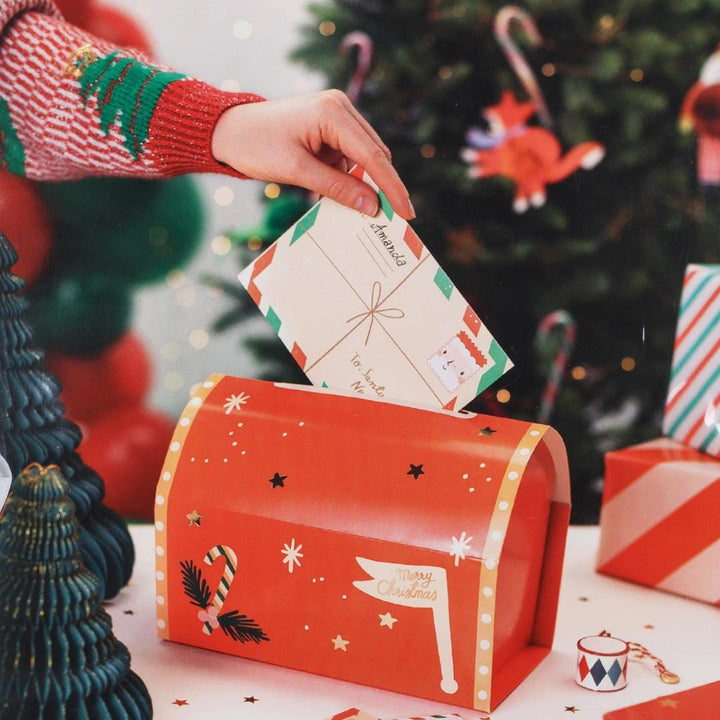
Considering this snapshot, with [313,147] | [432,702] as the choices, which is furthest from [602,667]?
[313,147]

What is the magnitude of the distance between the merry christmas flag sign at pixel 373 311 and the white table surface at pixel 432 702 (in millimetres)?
262

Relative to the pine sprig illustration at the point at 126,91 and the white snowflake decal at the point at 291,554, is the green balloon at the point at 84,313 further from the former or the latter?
the white snowflake decal at the point at 291,554

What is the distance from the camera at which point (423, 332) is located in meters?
0.89

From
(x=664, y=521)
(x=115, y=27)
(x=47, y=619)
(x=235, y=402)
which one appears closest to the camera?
(x=47, y=619)

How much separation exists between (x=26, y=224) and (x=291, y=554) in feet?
3.52

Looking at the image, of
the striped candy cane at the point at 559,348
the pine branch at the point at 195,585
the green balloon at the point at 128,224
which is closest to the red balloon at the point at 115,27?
the green balloon at the point at 128,224

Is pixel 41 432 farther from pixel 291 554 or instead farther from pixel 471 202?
pixel 471 202

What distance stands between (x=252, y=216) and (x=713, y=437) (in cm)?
116

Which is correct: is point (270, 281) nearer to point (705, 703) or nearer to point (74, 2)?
point (705, 703)

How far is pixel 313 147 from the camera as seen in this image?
3.15ft

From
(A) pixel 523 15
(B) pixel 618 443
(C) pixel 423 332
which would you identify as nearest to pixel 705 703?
(C) pixel 423 332

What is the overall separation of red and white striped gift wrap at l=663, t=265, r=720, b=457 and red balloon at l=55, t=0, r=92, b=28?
3.85ft

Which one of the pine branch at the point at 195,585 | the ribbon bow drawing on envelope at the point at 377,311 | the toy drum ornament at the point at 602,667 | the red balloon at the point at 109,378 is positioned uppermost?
the ribbon bow drawing on envelope at the point at 377,311

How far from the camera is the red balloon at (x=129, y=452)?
2.03m
